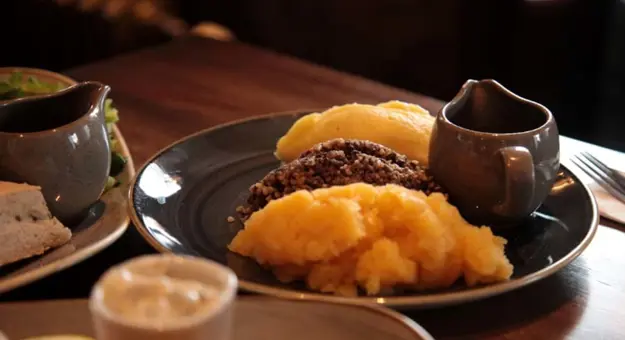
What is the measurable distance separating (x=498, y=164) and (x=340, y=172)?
22 cm

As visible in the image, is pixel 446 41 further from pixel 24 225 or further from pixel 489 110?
pixel 24 225

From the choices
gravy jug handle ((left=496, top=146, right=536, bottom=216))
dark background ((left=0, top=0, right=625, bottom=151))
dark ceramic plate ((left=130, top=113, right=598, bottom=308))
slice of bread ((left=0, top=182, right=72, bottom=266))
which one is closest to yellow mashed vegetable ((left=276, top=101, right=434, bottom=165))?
dark ceramic plate ((left=130, top=113, right=598, bottom=308))

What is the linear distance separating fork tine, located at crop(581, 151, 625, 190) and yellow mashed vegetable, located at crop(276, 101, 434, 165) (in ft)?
0.97

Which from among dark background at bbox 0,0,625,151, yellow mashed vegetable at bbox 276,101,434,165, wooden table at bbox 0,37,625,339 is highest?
yellow mashed vegetable at bbox 276,101,434,165

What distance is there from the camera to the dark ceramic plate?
89 centimetres

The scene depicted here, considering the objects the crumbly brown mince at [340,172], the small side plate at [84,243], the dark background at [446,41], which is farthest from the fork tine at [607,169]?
the dark background at [446,41]

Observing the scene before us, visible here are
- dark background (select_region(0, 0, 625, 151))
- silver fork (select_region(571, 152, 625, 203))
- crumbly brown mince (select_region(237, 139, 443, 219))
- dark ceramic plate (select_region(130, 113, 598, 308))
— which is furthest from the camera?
dark background (select_region(0, 0, 625, 151))

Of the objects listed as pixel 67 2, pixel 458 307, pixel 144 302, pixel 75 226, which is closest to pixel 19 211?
pixel 75 226

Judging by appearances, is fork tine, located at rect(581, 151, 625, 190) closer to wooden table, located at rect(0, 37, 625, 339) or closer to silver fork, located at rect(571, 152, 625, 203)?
silver fork, located at rect(571, 152, 625, 203)

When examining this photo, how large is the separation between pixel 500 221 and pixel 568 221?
4.5 inches

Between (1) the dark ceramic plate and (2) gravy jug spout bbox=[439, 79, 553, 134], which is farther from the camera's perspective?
(2) gravy jug spout bbox=[439, 79, 553, 134]

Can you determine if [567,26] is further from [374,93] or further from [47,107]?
[47,107]

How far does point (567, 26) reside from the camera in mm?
2830

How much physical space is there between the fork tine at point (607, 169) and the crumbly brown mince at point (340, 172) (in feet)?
1.21
